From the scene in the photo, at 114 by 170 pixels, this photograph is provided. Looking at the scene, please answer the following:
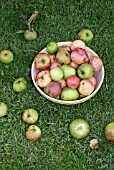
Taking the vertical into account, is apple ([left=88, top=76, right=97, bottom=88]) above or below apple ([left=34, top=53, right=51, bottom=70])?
below

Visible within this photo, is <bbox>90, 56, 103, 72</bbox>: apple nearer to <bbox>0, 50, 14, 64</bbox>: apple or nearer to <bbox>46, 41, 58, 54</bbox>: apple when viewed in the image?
<bbox>46, 41, 58, 54</bbox>: apple

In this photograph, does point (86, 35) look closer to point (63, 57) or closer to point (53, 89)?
point (63, 57)

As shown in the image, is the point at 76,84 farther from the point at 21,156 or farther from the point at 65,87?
the point at 21,156

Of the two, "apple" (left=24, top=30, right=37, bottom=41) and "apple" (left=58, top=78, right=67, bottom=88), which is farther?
"apple" (left=24, top=30, right=37, bottom=41)

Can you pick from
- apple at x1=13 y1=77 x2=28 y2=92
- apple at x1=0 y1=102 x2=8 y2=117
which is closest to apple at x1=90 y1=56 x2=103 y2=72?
apple at x1=13 y1=77 x2=28 y2=92

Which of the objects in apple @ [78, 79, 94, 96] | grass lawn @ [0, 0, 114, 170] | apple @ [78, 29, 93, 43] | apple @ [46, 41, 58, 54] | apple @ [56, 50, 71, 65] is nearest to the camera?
grass lawn @ [0, 0, 114, 170]

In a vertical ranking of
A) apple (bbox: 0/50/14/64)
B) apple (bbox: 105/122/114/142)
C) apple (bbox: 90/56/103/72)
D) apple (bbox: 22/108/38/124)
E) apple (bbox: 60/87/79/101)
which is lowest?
apple (bbox: 105/122/114/142)

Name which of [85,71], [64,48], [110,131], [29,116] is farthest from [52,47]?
[110,131]

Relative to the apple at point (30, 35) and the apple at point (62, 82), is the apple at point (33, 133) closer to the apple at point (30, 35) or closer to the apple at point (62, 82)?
the apple at point (62, 82)
